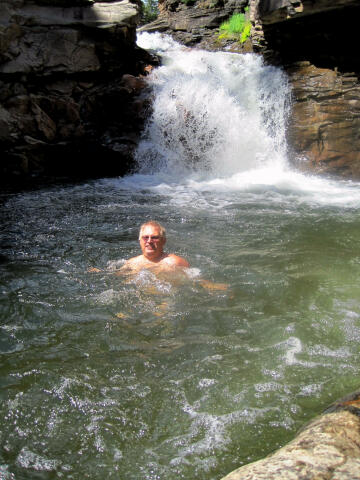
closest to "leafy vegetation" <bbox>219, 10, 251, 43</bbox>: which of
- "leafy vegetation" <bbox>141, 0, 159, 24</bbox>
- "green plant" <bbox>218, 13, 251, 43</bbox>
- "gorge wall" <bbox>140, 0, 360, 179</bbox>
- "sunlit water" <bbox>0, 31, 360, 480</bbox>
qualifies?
"green plant" <bbox>218, 13, 251, 43</bbox>

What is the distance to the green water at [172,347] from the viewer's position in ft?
7.41

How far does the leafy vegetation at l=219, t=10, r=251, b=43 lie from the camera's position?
44.3ft

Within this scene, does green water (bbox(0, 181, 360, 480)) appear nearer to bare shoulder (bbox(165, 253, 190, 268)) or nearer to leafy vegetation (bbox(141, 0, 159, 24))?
bare shoulder (bbox(165, 253, 190, 268))

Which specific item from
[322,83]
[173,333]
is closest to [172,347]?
[173,333]

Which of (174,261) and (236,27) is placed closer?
(174,261)

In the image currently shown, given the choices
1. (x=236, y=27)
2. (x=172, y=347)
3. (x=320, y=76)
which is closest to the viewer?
(x=172, y=347)

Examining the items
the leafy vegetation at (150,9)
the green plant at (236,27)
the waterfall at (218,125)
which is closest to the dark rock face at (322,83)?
the waterfall at (218,125)

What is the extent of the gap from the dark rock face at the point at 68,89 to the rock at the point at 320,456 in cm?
890

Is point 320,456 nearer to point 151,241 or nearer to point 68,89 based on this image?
point 151,241

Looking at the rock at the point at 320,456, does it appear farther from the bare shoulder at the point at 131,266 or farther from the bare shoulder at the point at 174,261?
the bare shoulder at the point at 131,266

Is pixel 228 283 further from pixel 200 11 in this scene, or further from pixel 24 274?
pixel 200 11

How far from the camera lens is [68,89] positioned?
33.1ft

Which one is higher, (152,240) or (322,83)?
(322,83)

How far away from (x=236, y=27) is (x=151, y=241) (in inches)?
465
